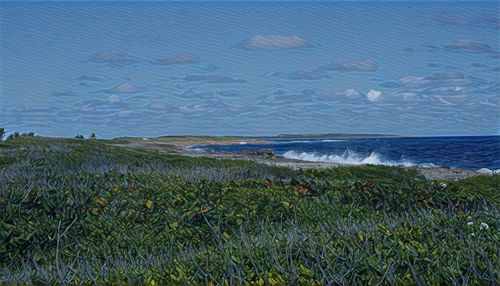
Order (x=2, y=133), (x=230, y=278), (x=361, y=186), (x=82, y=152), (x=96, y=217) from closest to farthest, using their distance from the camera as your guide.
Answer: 1. (x=230, y=278)
2. (x=96, y=217)
3. (x=361, y=186)
4. (x=82, y=152)
5. (x=2, y=133)

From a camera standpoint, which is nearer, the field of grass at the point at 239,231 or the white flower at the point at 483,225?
the field of grass at the point at 239,231

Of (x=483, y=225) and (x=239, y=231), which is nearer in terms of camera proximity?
(x=483, y=225)

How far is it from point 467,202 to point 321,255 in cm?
539

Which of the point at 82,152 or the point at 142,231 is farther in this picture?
the point at 82,152

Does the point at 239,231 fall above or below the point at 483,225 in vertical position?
below

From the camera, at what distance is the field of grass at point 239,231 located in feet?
21.6

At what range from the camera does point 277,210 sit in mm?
11227

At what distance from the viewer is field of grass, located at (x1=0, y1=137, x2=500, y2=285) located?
21.6ft

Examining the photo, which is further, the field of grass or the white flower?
the white flower

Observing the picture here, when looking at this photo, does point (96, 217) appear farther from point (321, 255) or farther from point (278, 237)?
point (321, 255)

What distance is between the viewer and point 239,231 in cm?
1011

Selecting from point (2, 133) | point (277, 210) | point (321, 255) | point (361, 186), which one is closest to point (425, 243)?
point (321, 255)

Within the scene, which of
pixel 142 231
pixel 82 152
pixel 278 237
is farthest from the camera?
pixel 82 152

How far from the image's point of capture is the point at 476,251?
6.88 m
